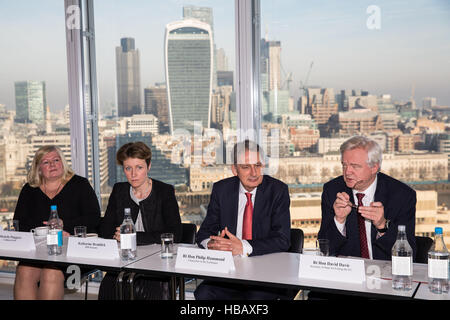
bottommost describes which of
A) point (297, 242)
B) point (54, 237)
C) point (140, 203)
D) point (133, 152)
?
point (297, 242)

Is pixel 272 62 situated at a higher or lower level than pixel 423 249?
higher

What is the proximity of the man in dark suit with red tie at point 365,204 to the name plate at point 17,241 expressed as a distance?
173 cm

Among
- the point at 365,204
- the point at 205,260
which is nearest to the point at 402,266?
the point at 365,204

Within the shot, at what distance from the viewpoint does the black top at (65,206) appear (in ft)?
12.0

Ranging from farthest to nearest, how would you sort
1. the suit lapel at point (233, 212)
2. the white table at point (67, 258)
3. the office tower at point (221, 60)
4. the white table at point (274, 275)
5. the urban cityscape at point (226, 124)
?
the office tower at point (221, 60) < the urban cityscape at point (226, 124) < the suit lapel at point (233, 212) < the white table at point (67, 258) < the white table at point (274, 275)

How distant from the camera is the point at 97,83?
473cm

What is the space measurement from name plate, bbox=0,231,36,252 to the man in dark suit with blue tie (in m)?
1.00

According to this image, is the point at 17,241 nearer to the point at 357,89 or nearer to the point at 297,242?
the point at 297,242

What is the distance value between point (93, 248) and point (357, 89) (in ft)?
8.00

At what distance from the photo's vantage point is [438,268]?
6.95 feet

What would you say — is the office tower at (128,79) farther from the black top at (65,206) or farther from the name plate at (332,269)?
the name plate at (332,269)

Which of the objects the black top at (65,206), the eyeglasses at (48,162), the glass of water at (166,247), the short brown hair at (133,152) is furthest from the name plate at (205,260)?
the eyeglasses at (48,162)
